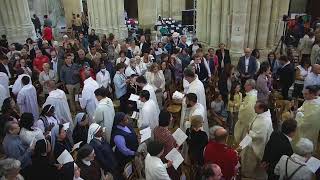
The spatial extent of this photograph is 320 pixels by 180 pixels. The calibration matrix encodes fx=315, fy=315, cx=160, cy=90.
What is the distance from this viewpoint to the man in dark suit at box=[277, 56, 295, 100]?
24.7ft

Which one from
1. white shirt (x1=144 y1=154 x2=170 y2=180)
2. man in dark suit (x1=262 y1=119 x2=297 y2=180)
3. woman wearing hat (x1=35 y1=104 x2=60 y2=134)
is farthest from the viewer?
woman wearing hat (x1=35 y1=104 x2=60 y2=134)

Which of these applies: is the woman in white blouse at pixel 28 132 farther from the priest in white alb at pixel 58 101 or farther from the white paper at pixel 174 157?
the white paper at pixel 174 157

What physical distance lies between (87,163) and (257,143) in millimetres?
2698

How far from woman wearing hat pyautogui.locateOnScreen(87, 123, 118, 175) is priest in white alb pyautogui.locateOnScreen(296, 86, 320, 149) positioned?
3.27 meters

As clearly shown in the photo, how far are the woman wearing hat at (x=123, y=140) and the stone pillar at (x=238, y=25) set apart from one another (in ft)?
20.2

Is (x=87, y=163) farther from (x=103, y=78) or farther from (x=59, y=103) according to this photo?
(x=103, y=78)

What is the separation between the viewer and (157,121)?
223 inches

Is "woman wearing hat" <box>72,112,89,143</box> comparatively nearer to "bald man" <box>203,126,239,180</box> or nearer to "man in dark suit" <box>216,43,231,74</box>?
"bald man" <box>203,126,239,180</box>

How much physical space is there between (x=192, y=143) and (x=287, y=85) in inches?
162

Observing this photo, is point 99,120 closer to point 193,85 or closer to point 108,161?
point 108,161

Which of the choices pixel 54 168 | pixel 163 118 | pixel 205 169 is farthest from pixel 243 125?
pixel 54 168

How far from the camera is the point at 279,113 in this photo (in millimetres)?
6758

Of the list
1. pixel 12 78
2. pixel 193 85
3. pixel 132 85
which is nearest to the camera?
pixel 193 85

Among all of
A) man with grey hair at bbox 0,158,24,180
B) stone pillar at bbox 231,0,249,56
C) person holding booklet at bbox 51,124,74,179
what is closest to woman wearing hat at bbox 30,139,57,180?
person holding booklet at bbox 51,124,74,179
